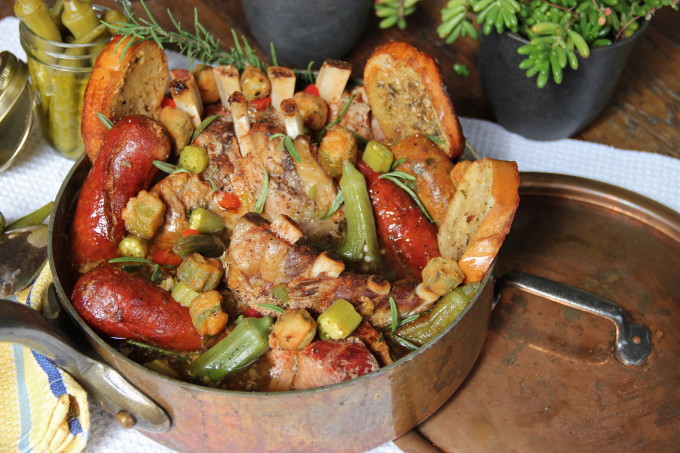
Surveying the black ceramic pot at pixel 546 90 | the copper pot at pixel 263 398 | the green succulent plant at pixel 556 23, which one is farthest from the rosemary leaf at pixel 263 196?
the black ceramic pot at pixel 546 90

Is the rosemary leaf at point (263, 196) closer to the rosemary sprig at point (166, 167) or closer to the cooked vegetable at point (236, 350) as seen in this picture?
the rosemary sprig at point (166, 167)

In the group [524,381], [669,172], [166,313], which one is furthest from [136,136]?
[669,172]

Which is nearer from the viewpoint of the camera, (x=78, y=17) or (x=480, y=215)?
(x=480, y=215)

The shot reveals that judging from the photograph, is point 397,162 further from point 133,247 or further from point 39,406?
point 39,406

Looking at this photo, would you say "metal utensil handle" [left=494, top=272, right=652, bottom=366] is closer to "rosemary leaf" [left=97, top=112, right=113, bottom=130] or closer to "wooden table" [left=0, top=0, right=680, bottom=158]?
"wooden table" [left=0, top=0, right=680, bottom=158]

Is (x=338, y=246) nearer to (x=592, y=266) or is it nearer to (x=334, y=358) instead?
(x=334, y=358)

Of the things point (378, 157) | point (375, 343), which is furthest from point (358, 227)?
point (375, 343)

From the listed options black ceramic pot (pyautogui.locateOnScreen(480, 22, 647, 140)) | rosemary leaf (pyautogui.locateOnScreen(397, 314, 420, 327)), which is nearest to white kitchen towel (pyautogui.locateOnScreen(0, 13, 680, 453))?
black ceramic pot (pyautogui.locateOnScreen(480, 22, 647, 140))
